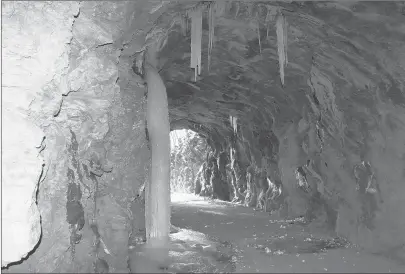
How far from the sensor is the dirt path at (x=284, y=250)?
5.68 m

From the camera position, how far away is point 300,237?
8.43m

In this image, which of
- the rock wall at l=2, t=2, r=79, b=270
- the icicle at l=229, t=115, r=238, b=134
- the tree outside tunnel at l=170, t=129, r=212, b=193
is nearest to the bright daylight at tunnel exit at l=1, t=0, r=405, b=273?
the rock wall at l=2, t=2, r=79, b=270

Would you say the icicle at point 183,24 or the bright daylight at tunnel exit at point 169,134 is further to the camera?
the icicle at point 183,24

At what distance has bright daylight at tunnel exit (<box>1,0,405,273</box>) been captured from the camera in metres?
3.66

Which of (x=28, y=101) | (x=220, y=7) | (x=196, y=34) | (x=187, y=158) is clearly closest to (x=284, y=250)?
(x=196, y=34)

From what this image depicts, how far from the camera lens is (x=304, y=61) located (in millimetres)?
8852

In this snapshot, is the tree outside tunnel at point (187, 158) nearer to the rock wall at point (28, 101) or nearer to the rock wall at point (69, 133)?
the rock wall at point (69, 133)

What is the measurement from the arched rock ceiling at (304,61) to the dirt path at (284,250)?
9.77ft

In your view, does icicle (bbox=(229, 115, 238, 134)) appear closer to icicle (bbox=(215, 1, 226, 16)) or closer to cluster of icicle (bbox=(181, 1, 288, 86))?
cluster of icicle (bbox=(181, 1, 288, 86))

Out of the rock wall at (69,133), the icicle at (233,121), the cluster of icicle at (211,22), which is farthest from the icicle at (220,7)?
the icicle at (233,121)

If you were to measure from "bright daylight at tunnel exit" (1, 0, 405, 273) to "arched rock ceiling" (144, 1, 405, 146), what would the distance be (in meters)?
0.04

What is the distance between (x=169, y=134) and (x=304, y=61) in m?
4.18

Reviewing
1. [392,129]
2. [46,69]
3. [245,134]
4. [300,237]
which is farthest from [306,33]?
[245,134]

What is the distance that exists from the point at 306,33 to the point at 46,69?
5.70 metres
